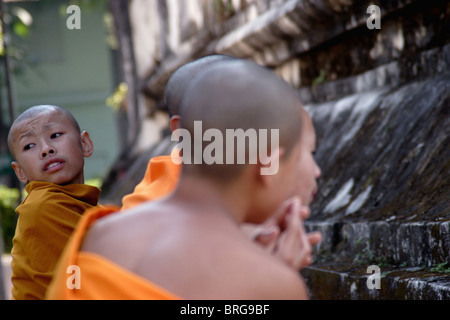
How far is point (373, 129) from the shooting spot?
172 inches

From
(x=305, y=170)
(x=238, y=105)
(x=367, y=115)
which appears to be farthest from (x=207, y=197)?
(x=367, y=115)

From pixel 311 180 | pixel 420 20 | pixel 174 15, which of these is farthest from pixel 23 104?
pixel 311 180

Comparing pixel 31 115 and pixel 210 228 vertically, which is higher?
pixel 31 115

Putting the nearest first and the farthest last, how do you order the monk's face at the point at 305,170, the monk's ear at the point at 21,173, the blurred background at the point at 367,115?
1. the monk's face at the point at 305,170
2. the monk's ear at the point at 21,173
3. the blurred background at the point at 367,115

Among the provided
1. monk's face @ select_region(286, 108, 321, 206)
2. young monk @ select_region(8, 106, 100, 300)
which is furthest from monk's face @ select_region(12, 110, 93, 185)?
monk's face @ select_region(286, 108, 321, 206)

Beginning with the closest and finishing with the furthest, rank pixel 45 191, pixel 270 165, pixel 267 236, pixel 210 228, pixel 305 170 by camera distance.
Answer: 1. pixel 210 228
2. pixel 270 165
3. pixel 267 236
4. pixel 305 170
5. pixel 45 191

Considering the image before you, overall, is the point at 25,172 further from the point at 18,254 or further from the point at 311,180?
the point at 311,180

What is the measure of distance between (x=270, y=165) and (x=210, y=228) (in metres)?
0.22

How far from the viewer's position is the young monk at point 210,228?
63.7 inches

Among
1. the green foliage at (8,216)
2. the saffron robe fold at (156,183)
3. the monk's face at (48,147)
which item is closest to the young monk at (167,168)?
the saffron robe fold at (156,183)

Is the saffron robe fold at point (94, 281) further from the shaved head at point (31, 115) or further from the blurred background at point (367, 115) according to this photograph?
the blurred background at point (367, 115)

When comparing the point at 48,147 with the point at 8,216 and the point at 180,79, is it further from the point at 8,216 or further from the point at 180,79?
the point at 8,216

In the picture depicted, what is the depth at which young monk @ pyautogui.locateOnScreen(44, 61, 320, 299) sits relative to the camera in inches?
A: 63.7

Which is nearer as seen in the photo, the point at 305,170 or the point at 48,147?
the point at 305,170
